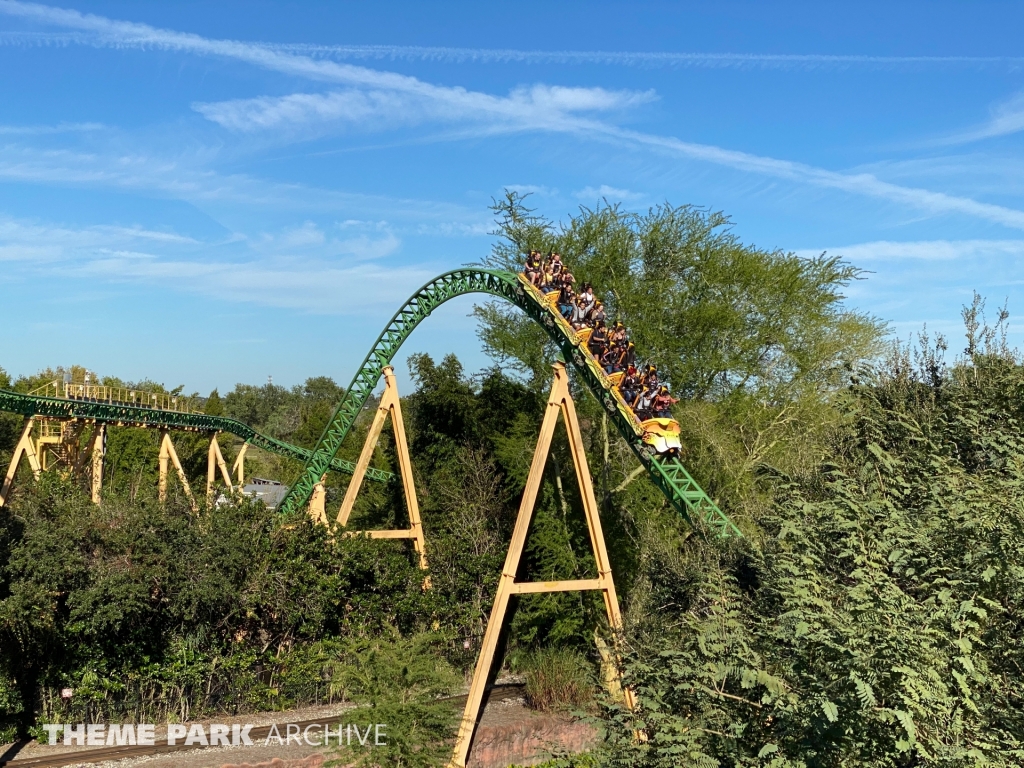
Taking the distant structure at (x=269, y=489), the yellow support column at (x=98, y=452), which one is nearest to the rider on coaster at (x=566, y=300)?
the yellow support column at (x=98, y=452)

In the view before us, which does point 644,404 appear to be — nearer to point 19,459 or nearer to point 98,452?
point 19,459

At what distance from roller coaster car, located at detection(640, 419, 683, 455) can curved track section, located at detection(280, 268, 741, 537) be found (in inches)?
5.6

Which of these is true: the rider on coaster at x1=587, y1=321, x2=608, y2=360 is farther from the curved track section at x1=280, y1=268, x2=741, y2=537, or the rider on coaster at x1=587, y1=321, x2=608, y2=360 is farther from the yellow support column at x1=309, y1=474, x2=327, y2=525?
the yellow support column at x1=309, y1=474, x2=327, y2=525

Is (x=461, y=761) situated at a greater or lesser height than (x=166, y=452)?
lesser

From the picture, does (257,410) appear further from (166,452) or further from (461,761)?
(461,761)

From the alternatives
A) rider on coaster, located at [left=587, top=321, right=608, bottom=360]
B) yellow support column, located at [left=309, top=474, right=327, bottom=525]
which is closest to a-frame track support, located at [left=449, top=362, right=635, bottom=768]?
rider on coaster, located at [left=587, top=321, right=608, bottom=360]

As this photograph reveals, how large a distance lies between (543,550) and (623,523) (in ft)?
8.62

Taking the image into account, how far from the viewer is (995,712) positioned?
17.0 ft

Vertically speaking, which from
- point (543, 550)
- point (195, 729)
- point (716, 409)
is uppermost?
point (716, 409)

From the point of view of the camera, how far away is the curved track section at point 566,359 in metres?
13.0

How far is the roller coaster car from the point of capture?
1331cm

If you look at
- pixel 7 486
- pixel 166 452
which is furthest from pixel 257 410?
pixel 7 486

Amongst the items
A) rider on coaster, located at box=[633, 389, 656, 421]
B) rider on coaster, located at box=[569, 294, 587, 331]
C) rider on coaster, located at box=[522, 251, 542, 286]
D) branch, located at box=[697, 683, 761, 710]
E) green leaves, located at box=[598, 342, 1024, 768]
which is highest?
rider on coaster, located at box=[522, 251, 542, 286]

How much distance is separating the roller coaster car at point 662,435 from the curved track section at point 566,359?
0.14 m
